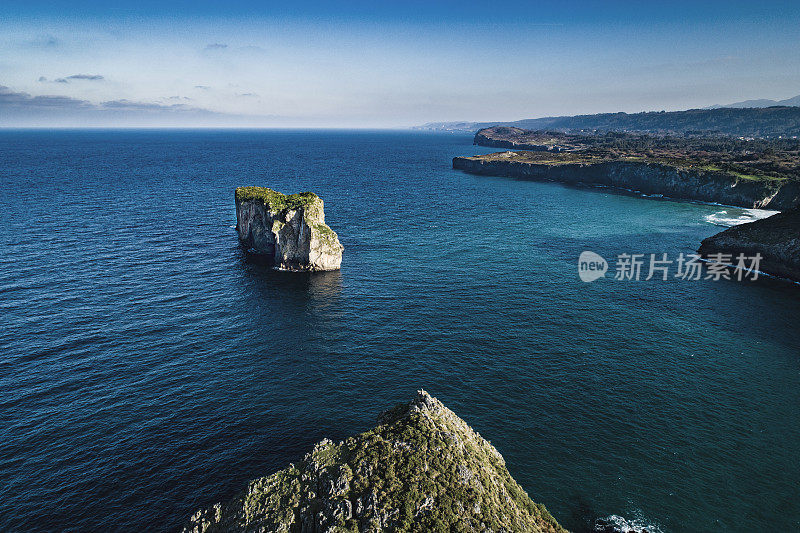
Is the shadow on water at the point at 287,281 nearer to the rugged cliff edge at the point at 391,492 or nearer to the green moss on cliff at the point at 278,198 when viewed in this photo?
the green moss on cliff at the point at 278,198

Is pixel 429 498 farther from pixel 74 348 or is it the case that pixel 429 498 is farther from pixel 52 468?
pixel 74 348

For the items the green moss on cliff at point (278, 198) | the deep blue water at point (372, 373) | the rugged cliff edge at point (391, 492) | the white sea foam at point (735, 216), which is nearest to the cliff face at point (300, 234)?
the green moss on cliff at point (278, 198)

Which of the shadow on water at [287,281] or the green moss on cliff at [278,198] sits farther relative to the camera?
the green moss on cliff at [278,198]

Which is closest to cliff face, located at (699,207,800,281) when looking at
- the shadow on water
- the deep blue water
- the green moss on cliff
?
the deep blue water

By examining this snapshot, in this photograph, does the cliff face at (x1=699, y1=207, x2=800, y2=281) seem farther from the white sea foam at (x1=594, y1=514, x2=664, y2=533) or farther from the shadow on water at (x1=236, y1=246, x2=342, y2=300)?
the shadow on water at (x1=236, y1=246, x2=342, y2=300)

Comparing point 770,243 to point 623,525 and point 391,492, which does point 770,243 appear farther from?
point 391,492

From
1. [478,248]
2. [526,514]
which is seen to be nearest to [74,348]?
[526,514]

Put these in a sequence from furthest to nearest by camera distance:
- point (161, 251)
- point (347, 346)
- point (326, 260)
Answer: point (161, 251), point (326, 260), point (347, 346)
